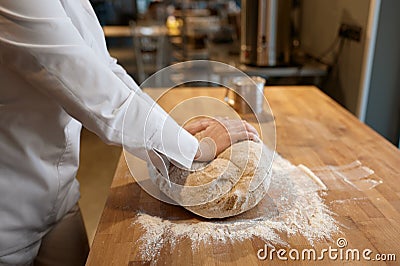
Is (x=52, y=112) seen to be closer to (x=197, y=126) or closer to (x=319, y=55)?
(x=197, y=126)

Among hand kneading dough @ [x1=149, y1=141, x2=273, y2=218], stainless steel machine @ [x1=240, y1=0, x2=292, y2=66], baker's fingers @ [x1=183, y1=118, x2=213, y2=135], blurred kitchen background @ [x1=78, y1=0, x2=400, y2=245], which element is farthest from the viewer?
stainless steel machine @ [x1=240, y1=0, x2=292, y2=66]

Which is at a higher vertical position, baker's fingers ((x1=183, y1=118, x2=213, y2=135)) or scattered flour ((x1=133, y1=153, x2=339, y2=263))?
baker's fingers ((x1=183, y1=118, x2=213, y2=135))

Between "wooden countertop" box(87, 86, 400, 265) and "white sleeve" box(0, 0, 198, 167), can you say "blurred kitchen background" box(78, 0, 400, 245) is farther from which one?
"white sleeve" box(0, 0, 198, 167)

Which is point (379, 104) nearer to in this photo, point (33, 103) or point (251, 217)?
point (251, 217)

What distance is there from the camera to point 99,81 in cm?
62

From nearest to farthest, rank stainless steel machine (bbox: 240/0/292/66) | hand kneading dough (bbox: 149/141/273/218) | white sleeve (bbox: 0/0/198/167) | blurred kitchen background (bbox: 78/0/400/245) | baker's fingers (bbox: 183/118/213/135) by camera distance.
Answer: white sleeve (bbox: 0/0/198/167), hand kneading dough (bbox: 149/141/273/218), baker's fingers (bbox: 183/118/213/135), blurred kitchen background (bbox: 78/0/400/245), stainless steel machine (bbox: 240/0/292/66)

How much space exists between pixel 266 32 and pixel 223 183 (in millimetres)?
1594

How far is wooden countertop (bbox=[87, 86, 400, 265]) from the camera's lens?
0.63m

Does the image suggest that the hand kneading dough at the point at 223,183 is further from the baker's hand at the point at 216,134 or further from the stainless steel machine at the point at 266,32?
the stainless steel machine at the point at 266,32

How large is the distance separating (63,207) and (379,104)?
1.55 m

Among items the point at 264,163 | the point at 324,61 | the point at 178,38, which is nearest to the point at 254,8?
the point at 324,61

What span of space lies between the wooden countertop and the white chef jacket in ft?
0.45

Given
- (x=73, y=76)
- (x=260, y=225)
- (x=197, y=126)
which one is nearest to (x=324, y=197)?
(x=260, y=225)

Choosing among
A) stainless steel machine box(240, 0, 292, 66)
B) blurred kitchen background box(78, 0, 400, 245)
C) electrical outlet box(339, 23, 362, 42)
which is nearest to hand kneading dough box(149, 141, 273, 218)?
blurred kitchen background box(78, 0, 400, 245)
